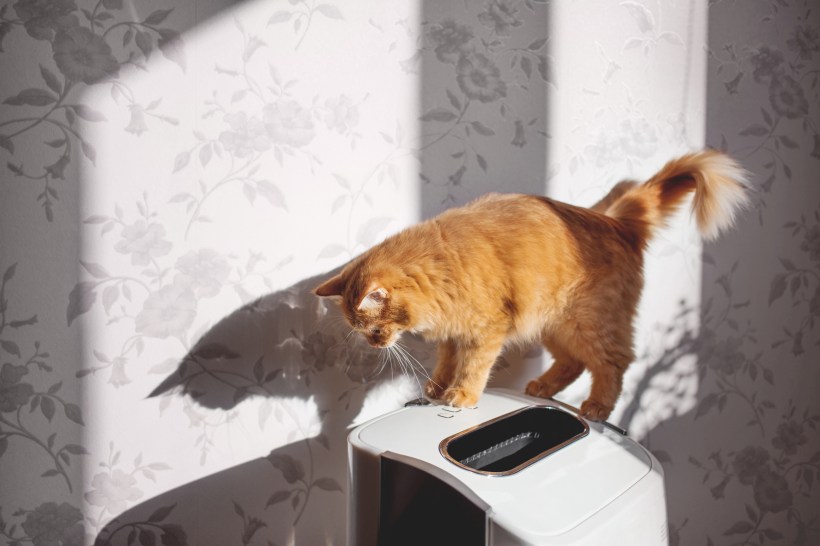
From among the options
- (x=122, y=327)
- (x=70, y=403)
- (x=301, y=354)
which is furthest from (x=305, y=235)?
(x=70, y=403)

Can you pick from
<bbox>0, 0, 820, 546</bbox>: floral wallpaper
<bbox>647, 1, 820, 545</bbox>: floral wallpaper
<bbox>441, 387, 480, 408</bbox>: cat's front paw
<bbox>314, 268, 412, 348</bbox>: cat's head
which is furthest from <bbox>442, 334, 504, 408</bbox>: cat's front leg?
<bbox>647, 1, 820, 545</bbox>: floral wallpaper

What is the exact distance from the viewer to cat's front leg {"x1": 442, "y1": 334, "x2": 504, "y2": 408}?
110 centimetres

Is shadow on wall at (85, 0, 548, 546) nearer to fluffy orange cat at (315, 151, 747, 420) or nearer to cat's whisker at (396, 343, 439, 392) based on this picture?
cat's whisker at (396, 343, 439, 392)

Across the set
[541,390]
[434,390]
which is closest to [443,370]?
[434,390]

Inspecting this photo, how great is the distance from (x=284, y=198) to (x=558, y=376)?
696 mm

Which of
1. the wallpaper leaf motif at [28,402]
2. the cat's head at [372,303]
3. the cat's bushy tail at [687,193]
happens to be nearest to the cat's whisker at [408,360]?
the cat's head at [372,303]

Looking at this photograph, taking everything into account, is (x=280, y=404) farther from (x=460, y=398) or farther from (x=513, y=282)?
(x=513, y=282)

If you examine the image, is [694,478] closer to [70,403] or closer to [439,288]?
[439,288]

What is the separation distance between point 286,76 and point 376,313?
526 mm

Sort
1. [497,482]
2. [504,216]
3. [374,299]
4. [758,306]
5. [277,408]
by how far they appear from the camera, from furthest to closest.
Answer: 1. [758,306]
2. [277,408]
3. [504,216]
4. [374,299]
5. [497,482]

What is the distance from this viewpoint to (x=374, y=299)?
3.38 feet

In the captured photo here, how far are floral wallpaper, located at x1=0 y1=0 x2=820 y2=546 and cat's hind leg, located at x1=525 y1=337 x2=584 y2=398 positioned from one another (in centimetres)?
13

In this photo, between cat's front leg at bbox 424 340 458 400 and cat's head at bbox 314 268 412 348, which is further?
cat's front leg at bbox 424 340 458 400

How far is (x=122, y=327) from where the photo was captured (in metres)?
1.15
